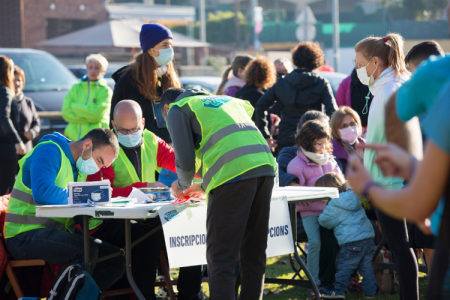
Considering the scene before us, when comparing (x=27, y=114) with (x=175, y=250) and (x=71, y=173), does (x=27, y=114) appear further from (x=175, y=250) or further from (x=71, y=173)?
(x=175, y=250)

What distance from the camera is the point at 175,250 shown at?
10.6ft

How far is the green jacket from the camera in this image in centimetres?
600

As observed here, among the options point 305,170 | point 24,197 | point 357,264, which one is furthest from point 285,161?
point 24,197

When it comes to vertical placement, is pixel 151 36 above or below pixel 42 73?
above

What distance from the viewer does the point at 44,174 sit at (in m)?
3.39

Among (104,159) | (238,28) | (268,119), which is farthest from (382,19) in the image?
(104,159)

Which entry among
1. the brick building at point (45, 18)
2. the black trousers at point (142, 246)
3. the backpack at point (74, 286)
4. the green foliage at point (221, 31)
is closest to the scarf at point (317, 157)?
the black trousers at point (142, 246)

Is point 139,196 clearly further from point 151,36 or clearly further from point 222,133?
point 151,36

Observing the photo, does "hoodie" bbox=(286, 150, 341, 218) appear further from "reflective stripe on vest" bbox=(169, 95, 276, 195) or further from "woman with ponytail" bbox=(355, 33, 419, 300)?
"reflective stripe on vest" bbox=(169, 95, 276, 195)

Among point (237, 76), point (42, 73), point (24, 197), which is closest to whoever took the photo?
point (24, 197)

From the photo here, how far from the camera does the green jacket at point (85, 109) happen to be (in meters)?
6.00

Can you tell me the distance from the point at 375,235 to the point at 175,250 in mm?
2062

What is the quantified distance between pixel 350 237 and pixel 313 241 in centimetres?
27

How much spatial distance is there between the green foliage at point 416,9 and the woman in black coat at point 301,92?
35.8m
